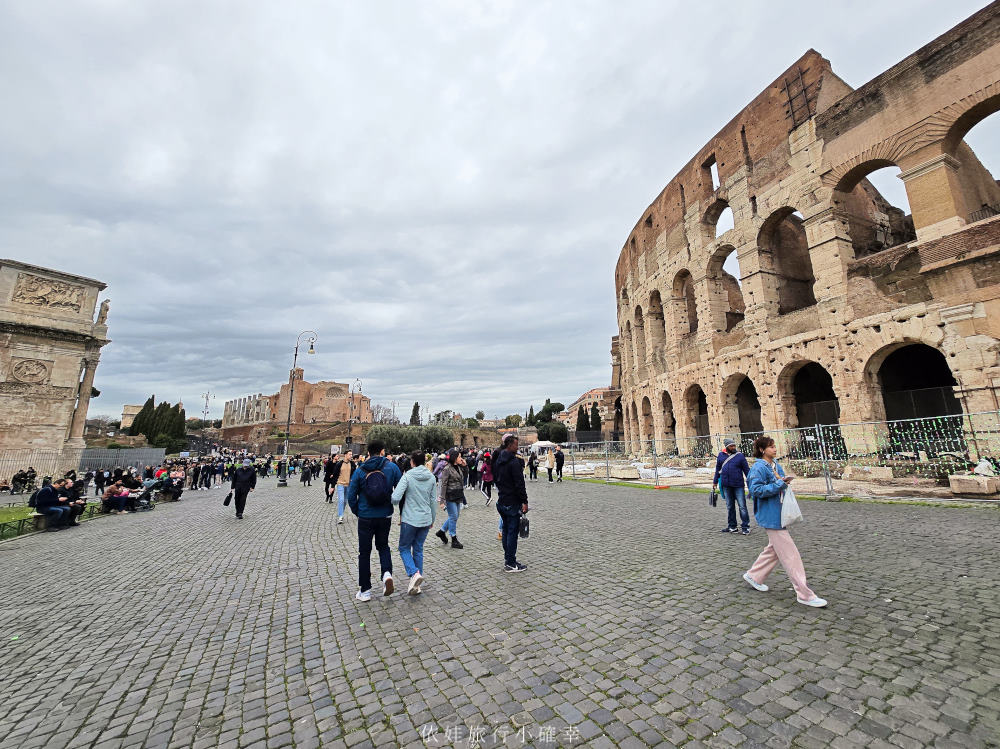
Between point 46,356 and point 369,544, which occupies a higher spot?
point 46,356

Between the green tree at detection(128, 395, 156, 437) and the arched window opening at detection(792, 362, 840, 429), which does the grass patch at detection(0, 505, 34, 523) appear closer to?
the arched window opening at detection(792, 362, 840, 429)

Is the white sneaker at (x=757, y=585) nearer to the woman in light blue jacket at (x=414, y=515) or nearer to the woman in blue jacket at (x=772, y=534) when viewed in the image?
the woman in blue jacket at (x=772, y=534)

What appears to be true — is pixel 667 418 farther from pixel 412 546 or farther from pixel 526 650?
pixel 526 650

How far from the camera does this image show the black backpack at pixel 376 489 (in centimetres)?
483

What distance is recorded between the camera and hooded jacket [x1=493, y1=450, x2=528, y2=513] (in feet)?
18.5

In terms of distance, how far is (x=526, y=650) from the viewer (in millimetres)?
3412

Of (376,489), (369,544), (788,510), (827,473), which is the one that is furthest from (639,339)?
(369,544)

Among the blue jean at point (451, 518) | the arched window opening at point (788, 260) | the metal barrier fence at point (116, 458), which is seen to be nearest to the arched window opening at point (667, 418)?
the arched window opening at point (788, 260)

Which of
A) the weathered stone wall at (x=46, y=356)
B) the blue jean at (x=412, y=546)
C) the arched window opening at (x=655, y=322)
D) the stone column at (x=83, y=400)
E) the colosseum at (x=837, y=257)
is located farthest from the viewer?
the arched window opening at (x=655, y=322)

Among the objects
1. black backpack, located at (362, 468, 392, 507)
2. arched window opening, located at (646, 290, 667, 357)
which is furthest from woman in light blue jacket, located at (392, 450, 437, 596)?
arched window opening, located at (646, 290, 667, 357)

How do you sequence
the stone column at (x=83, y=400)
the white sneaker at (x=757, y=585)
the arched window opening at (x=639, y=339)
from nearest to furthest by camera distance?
1. the white sneaker at (x=757, y=585)
2. the stone column at (x=83, y=400)
3. the arched window opening at (x=639, y=339)

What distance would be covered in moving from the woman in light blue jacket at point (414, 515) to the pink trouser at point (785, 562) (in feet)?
12.3

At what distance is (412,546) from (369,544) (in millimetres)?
549

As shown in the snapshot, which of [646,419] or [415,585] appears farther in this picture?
[646,419]
